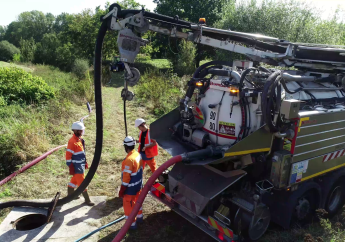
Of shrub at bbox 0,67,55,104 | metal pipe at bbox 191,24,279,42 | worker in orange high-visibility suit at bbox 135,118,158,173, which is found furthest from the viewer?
shrub at bbox 0,67,55,104

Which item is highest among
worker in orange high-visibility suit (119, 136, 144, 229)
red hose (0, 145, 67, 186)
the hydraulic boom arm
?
the hydraulic boom arm

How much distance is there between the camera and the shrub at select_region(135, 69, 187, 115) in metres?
12.4

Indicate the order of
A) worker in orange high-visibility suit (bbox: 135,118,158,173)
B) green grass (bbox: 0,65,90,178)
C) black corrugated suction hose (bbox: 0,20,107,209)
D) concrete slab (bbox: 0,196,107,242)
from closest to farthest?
black corrugated suction hose (bbox: 0,20,107,209)
concrete slab (bbox: 0,196,107,242)
worker in orange high-visibility suit (bbox: 135,118,158,173)
green grass (bbox: 0,65,90,178)

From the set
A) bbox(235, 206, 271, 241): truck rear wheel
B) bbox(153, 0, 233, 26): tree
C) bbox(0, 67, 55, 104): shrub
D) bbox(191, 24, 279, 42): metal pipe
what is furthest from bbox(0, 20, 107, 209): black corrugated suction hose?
bbox(153, 0, 233, 26): tree

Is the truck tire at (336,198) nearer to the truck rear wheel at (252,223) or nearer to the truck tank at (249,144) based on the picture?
the truck tank at (249,144)

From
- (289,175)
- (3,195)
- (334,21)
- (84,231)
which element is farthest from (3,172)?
(334,21)

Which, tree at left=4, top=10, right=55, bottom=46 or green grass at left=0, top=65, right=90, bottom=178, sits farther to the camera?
tree at left=4, top=10, right=55, bottom=46

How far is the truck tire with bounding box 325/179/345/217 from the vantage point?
5.32m

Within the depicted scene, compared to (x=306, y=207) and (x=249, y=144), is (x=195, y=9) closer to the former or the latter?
(x=306, y=207)

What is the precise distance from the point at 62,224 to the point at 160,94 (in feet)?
29.2

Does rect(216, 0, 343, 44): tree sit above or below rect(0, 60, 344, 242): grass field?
above

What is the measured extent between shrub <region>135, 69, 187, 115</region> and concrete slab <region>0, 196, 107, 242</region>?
708 centimetres

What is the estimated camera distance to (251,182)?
4.63m

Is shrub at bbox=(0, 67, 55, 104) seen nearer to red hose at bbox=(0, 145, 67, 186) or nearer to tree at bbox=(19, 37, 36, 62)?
red hose at bbox=(0, 145, 67, 186)
